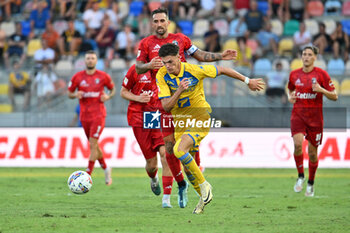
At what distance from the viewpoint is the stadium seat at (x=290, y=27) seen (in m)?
24.4

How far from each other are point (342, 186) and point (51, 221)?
7.54 metres

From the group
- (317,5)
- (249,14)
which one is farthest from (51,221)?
(317,5)

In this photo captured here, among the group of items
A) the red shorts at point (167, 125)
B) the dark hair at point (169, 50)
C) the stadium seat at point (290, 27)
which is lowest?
the stadium seat at point (290, 27)

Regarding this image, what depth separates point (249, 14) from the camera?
78.7ft

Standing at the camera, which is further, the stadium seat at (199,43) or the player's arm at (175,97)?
the stadium seat at (199,43)

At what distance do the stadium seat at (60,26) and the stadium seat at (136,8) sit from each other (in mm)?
2405

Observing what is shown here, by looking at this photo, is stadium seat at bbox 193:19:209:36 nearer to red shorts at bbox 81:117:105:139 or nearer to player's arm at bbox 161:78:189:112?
red shorts at bbox 81:117:105:139

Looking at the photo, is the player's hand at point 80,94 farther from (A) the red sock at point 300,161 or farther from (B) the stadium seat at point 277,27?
(B) the stadium seat at point 277,27

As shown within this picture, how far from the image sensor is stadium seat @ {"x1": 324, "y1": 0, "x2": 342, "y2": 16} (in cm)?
2488

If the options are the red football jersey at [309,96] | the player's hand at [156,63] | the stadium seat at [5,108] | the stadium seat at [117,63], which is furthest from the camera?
the stadium seat at [117,63]

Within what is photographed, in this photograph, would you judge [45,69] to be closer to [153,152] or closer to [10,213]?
[153,152]

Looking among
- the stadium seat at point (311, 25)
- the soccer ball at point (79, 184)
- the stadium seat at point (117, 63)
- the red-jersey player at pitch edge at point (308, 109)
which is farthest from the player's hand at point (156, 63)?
the stadium seat at point (311, 25)

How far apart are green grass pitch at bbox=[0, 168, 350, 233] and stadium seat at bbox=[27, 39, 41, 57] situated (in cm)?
857

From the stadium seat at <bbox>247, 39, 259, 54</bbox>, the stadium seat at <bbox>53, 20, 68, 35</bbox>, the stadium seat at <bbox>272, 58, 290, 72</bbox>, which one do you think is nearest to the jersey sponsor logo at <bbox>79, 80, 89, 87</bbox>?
the stadium seat at <bbox>272, 58, 290, 72</bbox>
